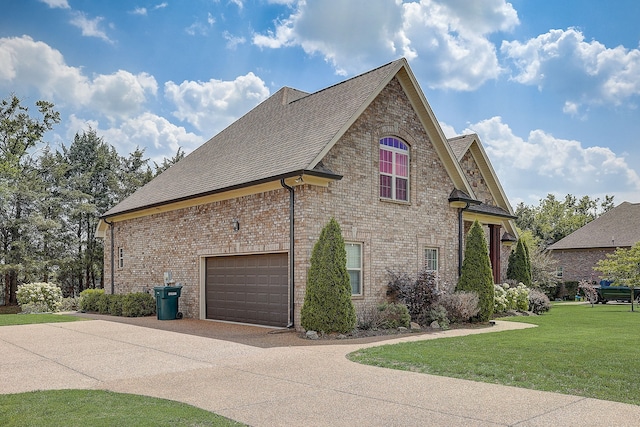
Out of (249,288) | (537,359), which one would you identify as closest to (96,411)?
(537,359)

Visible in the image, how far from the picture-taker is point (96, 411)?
643 cm

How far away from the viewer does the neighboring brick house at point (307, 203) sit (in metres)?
14.8

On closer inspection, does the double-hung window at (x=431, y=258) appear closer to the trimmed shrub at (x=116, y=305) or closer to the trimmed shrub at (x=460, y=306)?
the trimmed shrub at (x=460, y=306)

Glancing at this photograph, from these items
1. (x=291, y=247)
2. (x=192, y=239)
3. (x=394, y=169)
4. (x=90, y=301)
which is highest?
(x=394, y=169)

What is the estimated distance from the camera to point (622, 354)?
34.0 feet

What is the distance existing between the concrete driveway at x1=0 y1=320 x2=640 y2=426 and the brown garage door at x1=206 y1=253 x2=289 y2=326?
10.2 feet

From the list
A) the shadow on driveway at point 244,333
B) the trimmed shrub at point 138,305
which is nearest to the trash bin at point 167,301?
the shadow on driveway at point 244,333

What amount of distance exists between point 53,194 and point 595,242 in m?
36.6

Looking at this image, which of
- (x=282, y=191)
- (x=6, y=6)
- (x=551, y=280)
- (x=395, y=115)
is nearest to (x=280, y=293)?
(x=282, y=191)

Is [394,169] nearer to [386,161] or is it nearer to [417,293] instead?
[386,161]

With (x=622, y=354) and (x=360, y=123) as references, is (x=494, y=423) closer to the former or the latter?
(x=622, y=354)

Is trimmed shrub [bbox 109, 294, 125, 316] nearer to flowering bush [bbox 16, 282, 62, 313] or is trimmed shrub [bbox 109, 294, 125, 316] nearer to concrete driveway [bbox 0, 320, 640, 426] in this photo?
flowering bush [bbox 16, 282, 62, 313]

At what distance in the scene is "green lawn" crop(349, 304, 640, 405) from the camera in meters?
7.85

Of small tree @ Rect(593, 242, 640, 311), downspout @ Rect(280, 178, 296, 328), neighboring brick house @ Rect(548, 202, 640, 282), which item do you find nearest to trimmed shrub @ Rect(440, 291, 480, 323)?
downspout @ Rect(280, 178, 296, 328)
